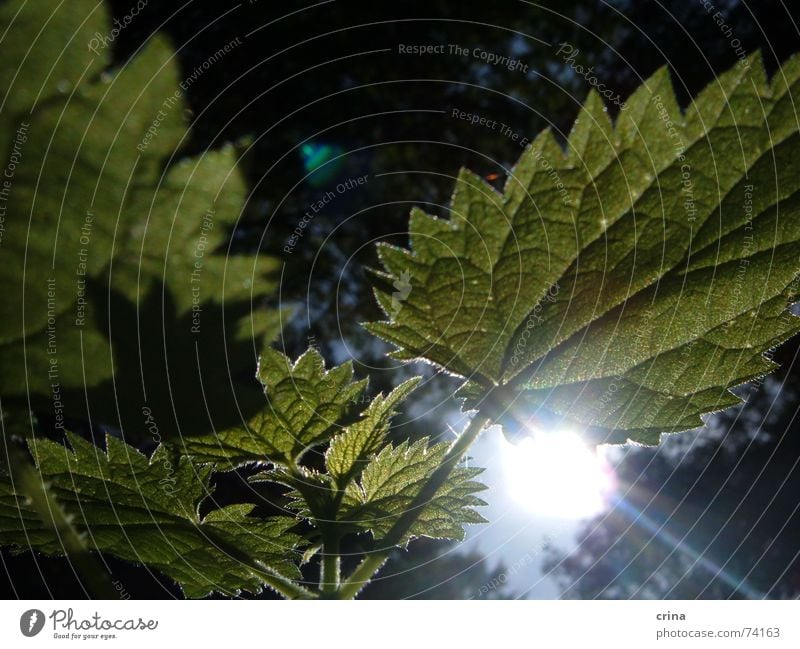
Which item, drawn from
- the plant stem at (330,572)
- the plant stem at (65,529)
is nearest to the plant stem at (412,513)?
the plant stem at (330,572)

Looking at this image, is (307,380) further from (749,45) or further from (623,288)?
(749,45)

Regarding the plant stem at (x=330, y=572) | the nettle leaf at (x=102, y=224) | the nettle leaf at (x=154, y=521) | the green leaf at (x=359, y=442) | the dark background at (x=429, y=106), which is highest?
the dark background at (x=429, y=106)

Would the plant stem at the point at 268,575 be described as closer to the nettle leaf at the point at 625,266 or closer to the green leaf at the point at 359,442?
the green leaf at the point at 359,442

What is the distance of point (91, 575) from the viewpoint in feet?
1.16

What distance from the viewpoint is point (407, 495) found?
600mm

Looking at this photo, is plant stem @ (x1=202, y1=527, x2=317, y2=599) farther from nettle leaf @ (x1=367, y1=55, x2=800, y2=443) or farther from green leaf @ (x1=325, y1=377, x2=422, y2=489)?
nettle leaf @ (x1=367, y1=55, x2=800, y2=443)

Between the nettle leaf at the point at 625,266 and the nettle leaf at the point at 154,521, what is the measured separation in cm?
22

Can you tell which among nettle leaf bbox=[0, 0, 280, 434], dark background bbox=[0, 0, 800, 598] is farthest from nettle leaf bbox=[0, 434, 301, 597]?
dark background bbox=[0, 0, 800, 598]

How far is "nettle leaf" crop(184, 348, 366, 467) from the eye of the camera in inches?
21.6

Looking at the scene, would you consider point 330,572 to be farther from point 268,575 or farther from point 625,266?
point 625,266

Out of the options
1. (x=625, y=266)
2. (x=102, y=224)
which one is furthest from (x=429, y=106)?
(x=102, y=224)

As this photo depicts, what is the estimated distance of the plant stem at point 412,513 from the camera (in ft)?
1.78

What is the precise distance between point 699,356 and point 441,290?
0.24 metres
